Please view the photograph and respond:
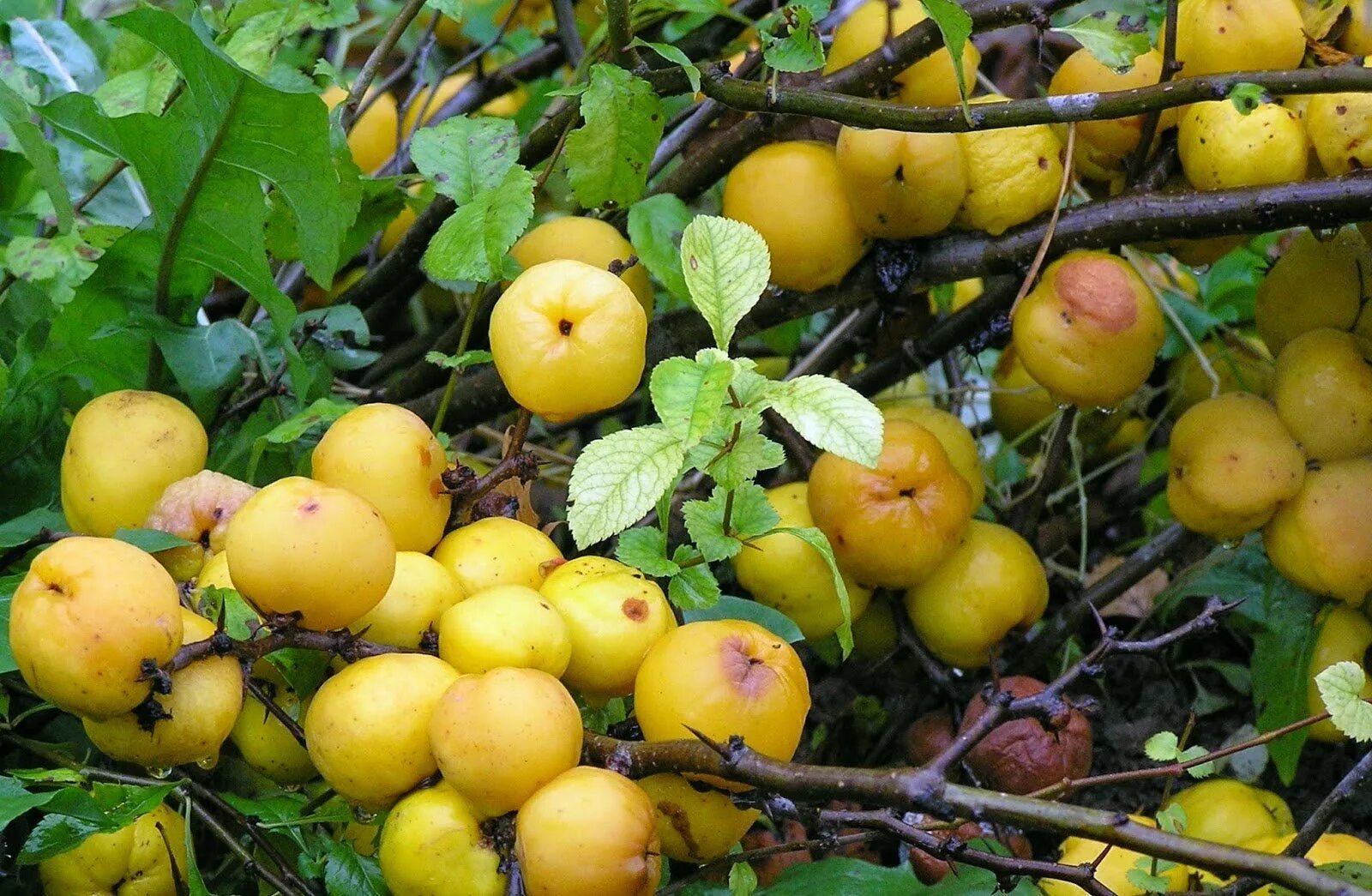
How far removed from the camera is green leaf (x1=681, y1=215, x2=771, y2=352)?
1.05m

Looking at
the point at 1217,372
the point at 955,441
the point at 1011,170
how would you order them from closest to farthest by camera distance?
the point at 1011,170 < the point at 955,441 < the point at 1217,372

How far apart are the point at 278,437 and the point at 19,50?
→ 36.5 inches

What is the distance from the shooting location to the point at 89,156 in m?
1.62

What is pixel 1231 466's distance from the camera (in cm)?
137

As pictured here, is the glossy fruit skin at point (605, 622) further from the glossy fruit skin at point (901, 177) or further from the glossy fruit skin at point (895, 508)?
the glossy fruit skin at point (901, 177)

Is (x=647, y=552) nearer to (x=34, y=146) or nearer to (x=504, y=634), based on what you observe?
(x=504, y=634)

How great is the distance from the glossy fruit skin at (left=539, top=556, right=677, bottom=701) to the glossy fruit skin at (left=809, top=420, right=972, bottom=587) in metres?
0.37

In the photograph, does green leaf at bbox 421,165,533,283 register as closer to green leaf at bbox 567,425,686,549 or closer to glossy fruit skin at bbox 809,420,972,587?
green leaf at bbox 567,425,686,549

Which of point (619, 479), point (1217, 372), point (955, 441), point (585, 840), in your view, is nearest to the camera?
point (585, 840)

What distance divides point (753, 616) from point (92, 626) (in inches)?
24.6

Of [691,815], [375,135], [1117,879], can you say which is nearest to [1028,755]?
[1117,879]

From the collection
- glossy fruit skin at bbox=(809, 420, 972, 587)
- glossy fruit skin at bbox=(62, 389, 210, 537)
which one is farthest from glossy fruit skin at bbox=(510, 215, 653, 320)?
glossy fruit skin at bbox=(62, 389, 210, 537)

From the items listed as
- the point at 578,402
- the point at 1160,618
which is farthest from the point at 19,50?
the point at 1160,618

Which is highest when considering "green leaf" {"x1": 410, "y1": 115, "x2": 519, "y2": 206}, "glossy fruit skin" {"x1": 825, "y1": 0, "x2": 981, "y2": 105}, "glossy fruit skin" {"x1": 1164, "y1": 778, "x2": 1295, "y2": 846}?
"glossy fruit skin" {"x1": 825, "y1": 0, "x2": 981, "y2": 105}
